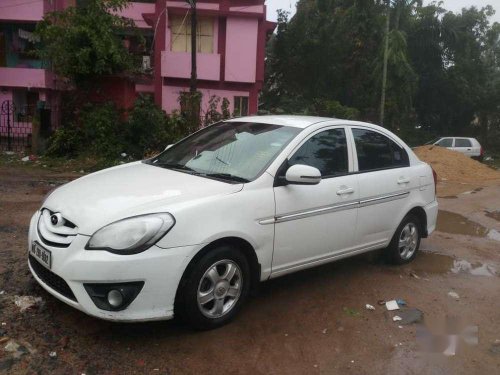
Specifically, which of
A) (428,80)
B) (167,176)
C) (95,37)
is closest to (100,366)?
(167,176)

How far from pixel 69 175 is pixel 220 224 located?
9.27 m

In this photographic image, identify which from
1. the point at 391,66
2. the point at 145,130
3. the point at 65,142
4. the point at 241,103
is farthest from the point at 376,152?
the point at 391,66

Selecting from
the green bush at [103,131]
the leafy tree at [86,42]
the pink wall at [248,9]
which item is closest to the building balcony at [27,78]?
the leafy tree at [86,42]

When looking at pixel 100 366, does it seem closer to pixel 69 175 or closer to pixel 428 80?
pixel 69 175

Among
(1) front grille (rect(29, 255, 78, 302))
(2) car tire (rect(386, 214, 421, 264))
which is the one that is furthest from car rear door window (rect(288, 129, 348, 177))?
(1) front grille (rect(29, 255, 78, 302))

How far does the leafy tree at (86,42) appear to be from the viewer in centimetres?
1463

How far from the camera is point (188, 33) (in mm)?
21375

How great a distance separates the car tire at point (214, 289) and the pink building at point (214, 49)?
56.1 feet

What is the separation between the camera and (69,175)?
39.2 ft

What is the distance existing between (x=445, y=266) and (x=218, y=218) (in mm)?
3467

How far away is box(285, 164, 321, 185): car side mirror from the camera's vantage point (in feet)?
13.1

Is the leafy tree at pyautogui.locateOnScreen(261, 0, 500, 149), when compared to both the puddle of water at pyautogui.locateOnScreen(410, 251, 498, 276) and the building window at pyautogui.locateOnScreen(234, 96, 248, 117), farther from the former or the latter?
the puddle of water at pyautogui.locateOnScreen(410, 251, 498, 276)

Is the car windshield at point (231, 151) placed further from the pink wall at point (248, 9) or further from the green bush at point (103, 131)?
the pink wall at point (248, 9)

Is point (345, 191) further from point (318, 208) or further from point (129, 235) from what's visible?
point (129, 235)
